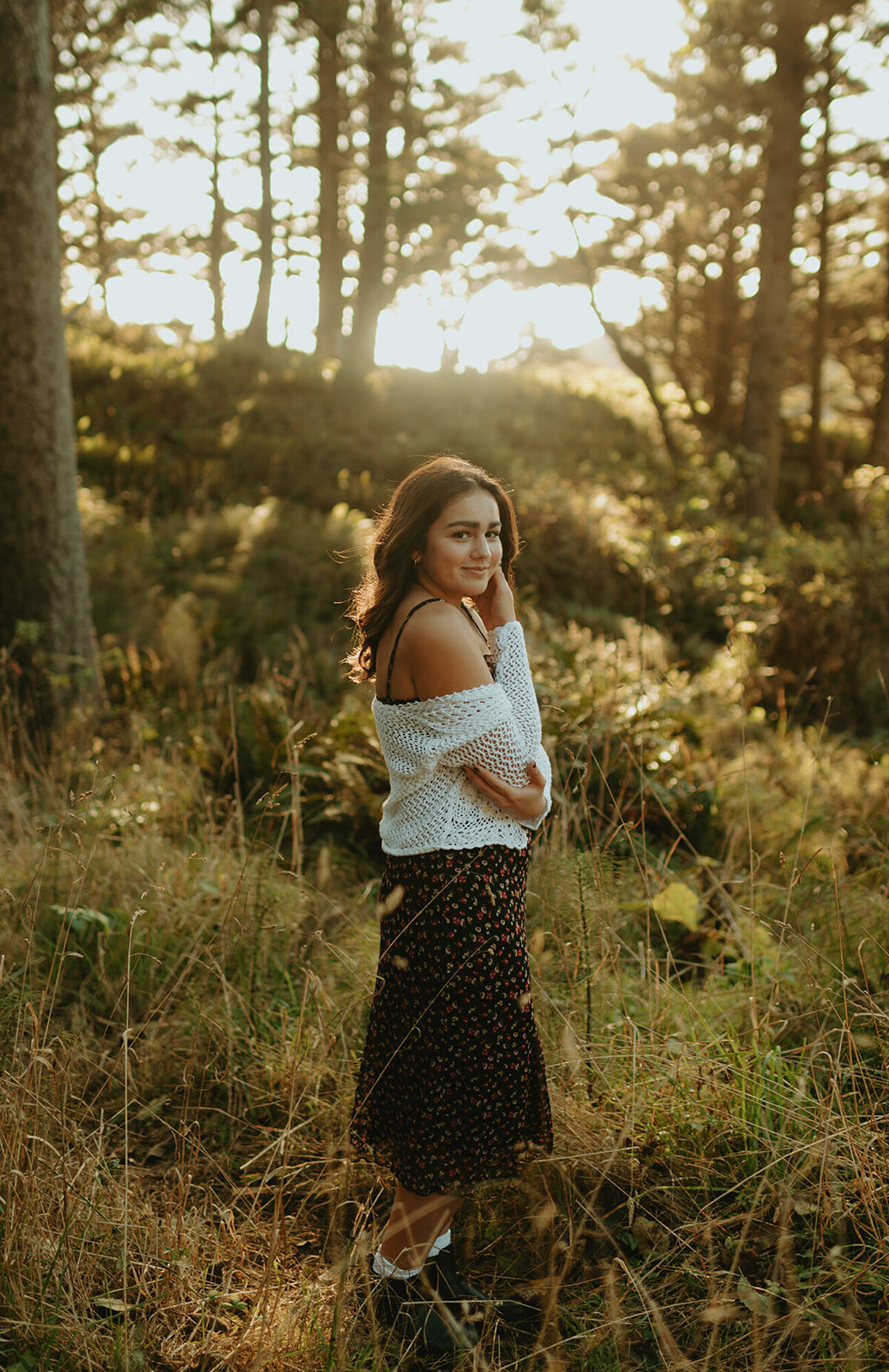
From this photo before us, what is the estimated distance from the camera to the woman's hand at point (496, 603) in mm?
2598

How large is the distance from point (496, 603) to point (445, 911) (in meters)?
0.88

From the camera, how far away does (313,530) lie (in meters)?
9.60

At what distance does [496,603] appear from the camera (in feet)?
8.55

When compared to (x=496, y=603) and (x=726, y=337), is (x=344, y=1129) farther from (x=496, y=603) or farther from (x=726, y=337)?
(x=726, y=337)

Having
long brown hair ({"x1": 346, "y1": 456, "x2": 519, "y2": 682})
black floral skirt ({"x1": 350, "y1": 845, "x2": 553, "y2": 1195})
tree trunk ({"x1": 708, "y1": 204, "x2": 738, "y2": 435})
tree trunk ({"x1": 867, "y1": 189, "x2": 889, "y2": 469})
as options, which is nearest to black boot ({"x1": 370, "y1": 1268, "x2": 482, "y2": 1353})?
black floral skirt ({"x1": 350, "y1": 845, "x2": 553, "y2": 1195})

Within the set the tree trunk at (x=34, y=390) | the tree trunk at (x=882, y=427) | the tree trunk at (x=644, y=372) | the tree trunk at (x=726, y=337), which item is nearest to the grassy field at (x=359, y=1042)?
the tree trunk at (x=34, y=390)

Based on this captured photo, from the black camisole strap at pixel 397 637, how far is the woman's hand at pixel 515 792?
0.29 meters

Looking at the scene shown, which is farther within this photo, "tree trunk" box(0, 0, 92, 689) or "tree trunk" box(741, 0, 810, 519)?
"tree trunk" box(741, 0, 810, 519)

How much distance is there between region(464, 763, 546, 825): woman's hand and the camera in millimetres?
2258

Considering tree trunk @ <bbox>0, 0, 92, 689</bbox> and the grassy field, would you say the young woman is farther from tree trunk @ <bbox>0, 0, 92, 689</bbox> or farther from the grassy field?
tree trunk @ <bbox>0, 0, 92, 689</bbox>

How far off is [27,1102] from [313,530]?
782 cm

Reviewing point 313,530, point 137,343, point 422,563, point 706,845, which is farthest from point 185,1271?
point 137,343

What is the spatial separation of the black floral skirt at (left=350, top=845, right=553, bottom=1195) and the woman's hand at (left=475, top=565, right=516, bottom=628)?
0.66 m

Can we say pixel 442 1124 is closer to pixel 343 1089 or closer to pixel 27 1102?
pixel 343 1089
